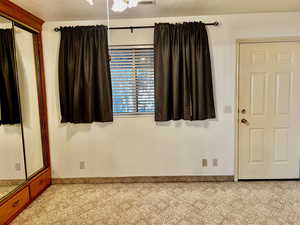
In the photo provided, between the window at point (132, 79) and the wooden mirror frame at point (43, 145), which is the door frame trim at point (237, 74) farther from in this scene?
the wooden mirror frame at point (43, 145)

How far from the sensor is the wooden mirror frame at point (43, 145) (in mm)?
2270

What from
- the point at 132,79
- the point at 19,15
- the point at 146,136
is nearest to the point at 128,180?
the point at 146,136

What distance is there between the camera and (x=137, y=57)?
3.04 metres

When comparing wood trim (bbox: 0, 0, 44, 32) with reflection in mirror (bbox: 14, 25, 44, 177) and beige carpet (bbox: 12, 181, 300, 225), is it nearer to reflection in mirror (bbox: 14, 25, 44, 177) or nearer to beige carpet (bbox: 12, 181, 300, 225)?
reflection in mirror (bbox: 14, 25, 44, 177)

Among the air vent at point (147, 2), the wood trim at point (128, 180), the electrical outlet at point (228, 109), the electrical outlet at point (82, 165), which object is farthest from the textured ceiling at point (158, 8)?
the wood trim at point (128, 180)

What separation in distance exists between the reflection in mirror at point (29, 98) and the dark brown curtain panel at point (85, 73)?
36 cm

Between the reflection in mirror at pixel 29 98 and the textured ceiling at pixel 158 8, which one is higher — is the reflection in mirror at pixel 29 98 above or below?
below

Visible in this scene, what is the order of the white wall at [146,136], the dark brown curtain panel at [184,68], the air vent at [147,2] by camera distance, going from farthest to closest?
the white wall at [146,136], the dark brown curtain panel at [184,68], the air vent at [147,2]

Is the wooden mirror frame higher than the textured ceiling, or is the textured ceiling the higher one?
the textured ceiling

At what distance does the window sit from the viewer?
9.96 ft

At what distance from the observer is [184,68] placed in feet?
9.43

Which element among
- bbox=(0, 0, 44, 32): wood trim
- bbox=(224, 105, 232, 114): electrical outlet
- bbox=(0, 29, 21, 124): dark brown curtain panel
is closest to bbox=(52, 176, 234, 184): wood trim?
bbox=(224, 105, 232, 114): electrical outlet

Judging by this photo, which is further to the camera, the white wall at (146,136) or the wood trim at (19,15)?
the white wall at (146,136)

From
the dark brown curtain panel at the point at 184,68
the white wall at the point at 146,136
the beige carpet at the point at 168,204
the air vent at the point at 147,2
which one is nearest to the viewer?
the beige carpet at the point at 168,204
